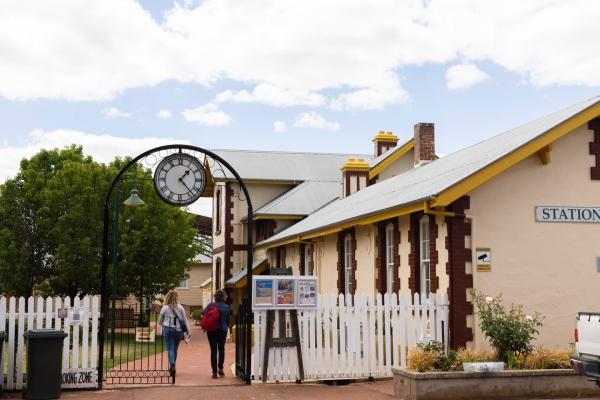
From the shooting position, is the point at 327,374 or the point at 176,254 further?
the point at 176,254

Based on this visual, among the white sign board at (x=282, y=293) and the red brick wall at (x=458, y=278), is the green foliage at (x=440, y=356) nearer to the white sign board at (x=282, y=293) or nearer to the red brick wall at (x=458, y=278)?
the red brick wall at (x=458, y=278)

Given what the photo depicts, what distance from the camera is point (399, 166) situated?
32.8 m

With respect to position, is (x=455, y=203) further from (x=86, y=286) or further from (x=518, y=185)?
(x=86, y=286)

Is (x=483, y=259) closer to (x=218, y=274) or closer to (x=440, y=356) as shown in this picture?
(x=440, y=356)

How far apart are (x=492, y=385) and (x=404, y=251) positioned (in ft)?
18.3

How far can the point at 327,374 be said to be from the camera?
44.1ft

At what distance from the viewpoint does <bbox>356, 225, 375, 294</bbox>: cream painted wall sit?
19.1 m

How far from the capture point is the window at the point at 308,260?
25878 millimetres

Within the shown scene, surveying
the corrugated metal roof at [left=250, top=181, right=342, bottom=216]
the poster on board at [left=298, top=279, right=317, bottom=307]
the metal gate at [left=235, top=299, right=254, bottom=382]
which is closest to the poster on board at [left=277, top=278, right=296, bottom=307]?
the poster on board at [left=298, top=279, right=317, bottom=307]

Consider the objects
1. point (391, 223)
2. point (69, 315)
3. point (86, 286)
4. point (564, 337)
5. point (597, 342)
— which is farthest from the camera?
point (86, 286)

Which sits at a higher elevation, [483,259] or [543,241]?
[543,241]

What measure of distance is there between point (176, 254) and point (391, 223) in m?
16.4

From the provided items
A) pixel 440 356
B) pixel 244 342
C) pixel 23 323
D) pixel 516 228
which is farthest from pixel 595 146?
pixel 23 323

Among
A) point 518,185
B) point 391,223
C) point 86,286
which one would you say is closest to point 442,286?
point 518,185
